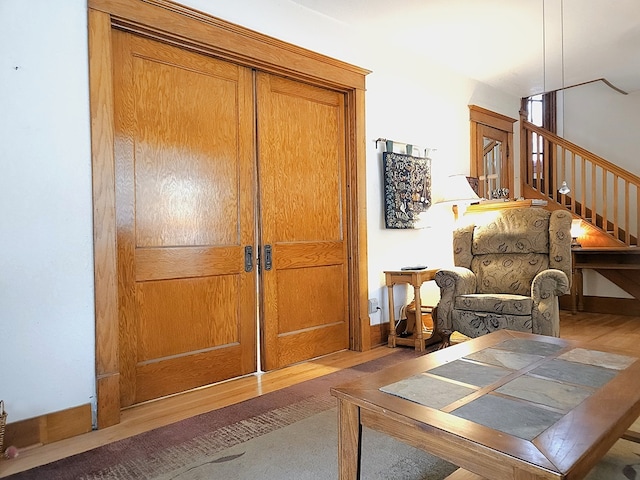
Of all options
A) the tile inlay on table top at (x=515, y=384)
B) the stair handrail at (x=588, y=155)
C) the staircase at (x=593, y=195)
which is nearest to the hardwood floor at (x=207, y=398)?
the tile inlay on table top at (x=515, y=384)

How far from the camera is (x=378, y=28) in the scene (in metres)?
3.56

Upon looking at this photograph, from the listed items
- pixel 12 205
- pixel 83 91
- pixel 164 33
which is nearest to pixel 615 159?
pixel 164 33

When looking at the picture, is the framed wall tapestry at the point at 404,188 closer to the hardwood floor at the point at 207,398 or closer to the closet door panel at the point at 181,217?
the hardwood floor at the point at 207,398

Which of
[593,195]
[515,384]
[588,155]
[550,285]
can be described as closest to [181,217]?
[515,384]

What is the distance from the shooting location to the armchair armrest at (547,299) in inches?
116

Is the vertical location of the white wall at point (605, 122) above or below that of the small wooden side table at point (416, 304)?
above

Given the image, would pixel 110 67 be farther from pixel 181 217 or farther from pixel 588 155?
pixel 588 155

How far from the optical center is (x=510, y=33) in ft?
12.1

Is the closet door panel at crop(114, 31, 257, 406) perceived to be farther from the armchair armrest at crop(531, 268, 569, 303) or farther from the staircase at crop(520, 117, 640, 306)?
the staircase at crop(520, 117, 640, 306)

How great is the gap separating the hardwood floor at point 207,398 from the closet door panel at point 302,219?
0.19 m

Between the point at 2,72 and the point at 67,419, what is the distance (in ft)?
5.30

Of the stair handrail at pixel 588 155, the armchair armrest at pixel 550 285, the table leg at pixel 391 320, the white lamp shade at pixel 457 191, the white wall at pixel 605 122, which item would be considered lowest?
→ the table leg at pixel 391 320

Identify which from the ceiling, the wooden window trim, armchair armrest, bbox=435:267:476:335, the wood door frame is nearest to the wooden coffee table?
the wood door frame

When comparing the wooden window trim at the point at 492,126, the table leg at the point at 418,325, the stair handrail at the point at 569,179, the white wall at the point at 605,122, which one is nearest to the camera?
the table leg at the point at 418,325
